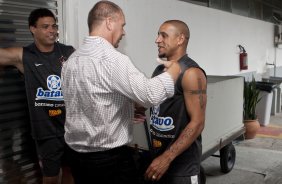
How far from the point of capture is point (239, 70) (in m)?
7.16

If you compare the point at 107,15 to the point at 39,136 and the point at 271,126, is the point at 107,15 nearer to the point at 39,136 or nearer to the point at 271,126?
the point at 39,136

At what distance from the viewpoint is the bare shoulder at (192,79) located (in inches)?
82.9

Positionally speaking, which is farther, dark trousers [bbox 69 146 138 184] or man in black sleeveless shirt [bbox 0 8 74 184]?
man in black sleeveless shirt [bbox 0 8 74 184]

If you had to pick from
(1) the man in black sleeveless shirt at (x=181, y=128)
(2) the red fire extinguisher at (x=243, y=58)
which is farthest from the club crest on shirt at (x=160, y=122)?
(2) the red fire extinguisher at (x=243, y=58)

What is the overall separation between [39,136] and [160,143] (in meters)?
1.02

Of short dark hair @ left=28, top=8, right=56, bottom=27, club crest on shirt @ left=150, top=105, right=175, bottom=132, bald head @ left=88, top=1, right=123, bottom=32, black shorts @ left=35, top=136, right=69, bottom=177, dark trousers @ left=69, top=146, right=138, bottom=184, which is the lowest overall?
black shorts @ left=35, top=136, right=69, bottom=177

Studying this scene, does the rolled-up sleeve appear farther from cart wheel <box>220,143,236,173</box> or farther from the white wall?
cart wheel <box>220,143,236,173</box>

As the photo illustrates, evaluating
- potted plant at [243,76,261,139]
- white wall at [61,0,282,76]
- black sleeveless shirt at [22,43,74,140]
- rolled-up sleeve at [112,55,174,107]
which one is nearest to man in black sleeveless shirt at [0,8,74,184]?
black sleeveless shirt at [22,43,74,140]

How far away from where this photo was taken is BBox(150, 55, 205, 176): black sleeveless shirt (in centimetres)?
215

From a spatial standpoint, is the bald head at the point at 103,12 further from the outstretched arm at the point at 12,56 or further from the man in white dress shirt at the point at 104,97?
the outstretched arm at the point at 12,56

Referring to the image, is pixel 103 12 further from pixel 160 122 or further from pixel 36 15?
pixel 36 15

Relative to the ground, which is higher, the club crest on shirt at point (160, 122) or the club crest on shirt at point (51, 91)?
the club crest on shirt at point (51, 91)

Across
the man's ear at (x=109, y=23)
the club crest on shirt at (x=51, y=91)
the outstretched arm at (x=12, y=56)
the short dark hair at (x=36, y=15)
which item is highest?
the short dark hair at (x=36, y=15)

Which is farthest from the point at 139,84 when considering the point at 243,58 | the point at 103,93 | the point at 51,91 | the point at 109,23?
the point at 243,58
